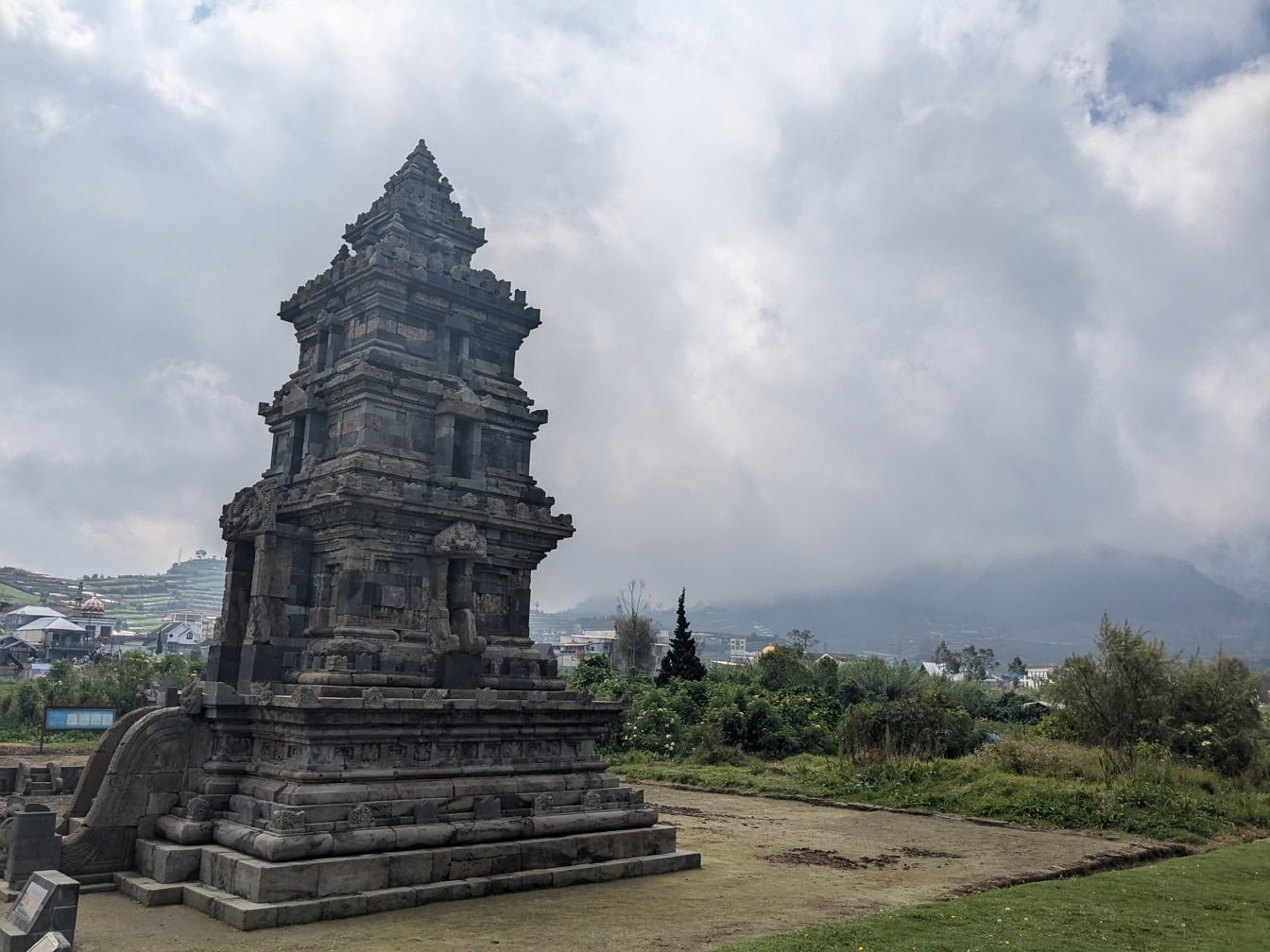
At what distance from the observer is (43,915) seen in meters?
9.23

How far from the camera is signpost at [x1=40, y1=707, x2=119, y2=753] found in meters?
27.9

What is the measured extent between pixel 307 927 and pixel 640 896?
477cm

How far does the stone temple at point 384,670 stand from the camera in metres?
13.0

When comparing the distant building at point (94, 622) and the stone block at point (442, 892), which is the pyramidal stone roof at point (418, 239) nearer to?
the stone block at point (442, 892)

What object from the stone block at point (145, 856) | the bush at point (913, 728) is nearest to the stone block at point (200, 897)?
the stone block at point (145, 856)

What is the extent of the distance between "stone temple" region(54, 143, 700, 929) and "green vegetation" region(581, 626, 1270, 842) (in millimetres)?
11482

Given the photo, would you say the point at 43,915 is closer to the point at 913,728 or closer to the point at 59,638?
the point at 913,728

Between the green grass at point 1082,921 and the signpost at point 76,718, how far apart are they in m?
24.0

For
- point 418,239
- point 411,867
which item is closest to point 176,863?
point 411,867

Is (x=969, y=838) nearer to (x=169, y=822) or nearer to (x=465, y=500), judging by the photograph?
(x=465, y=500)

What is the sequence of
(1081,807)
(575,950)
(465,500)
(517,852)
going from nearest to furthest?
(575,950) → (517,852) → (465,500) → (1081,807)

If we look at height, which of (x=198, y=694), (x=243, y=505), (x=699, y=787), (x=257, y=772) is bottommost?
(x=699, y=787)

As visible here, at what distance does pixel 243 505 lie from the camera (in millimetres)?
16688

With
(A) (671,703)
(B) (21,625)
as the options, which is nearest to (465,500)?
(A) (671,703)
